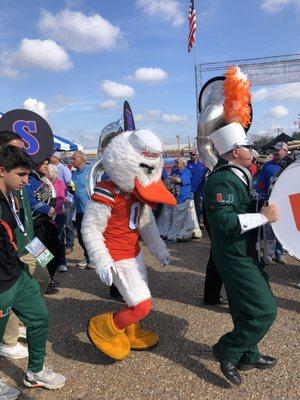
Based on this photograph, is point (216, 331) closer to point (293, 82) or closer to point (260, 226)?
point (260, 226)

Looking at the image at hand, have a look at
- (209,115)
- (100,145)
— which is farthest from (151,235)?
(100,145)

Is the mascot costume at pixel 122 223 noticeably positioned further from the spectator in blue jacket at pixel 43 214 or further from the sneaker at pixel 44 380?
the spectator in blue jacket at pixel 43 214

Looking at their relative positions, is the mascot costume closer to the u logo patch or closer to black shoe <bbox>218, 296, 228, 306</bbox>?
the u logo patch

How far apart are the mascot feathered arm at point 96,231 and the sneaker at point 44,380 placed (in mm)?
828

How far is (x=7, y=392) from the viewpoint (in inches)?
103

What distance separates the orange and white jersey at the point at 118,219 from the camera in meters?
3.03

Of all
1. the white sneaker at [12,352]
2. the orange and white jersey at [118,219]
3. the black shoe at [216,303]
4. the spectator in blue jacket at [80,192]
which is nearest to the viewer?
the orange and white jersey at [118,219]

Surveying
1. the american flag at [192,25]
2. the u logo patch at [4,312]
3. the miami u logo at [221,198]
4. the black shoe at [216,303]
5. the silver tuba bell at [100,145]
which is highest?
the american flag at [192,25]

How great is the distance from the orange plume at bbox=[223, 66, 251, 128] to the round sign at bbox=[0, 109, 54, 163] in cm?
175

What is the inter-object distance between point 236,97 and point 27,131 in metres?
1.99

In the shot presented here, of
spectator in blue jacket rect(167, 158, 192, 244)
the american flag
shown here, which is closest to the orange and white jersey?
spectator in blue jacket rect(167, 158, 192, 244)

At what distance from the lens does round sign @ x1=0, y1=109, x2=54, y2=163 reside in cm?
372

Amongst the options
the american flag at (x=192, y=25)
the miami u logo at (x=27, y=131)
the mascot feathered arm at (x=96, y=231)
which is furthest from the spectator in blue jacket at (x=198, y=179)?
the american flag at (x=192, y=25)

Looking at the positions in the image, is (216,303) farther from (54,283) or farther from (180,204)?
→ (180,204)
